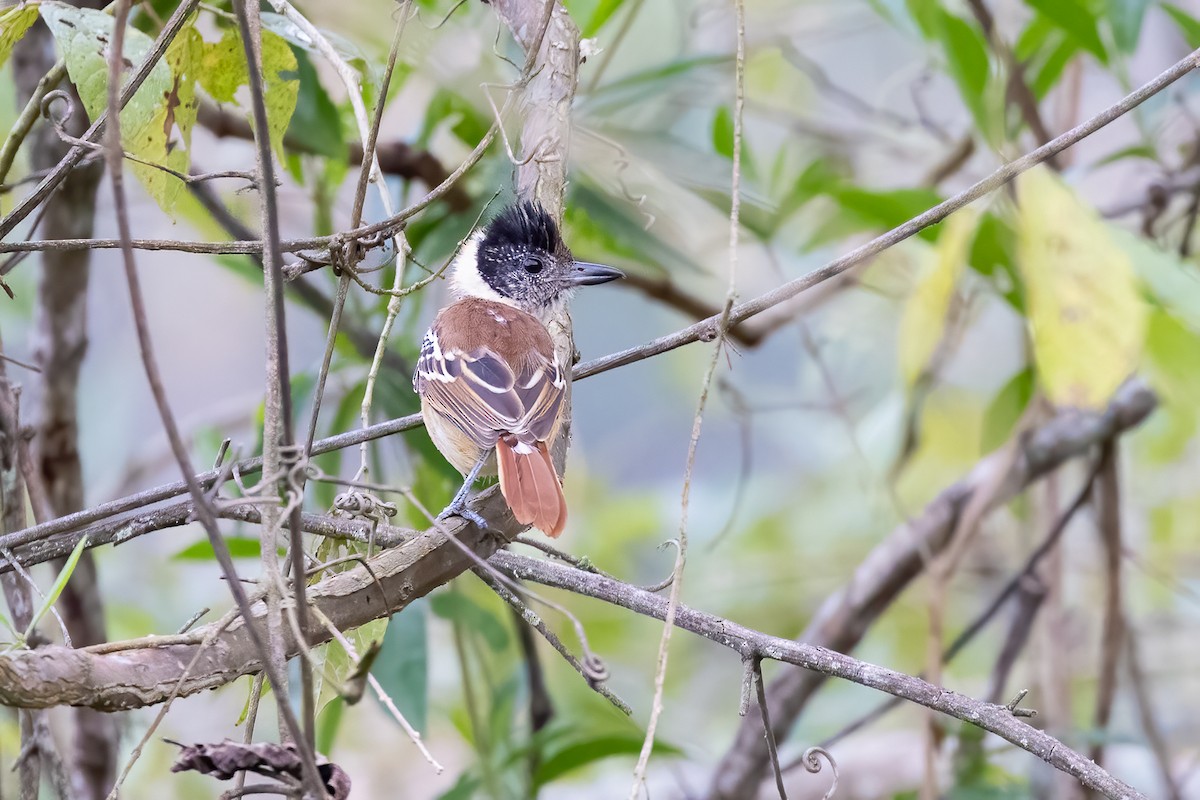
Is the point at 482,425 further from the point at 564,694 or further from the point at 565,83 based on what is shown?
the point at 564,694

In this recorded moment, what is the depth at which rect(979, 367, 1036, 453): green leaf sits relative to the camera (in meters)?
2.93

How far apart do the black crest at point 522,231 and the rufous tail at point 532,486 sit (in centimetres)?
41

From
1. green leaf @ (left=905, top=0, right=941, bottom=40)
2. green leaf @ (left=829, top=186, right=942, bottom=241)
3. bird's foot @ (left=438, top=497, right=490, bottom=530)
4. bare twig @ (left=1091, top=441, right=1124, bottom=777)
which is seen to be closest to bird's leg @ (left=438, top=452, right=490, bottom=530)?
bird's foot @ (left=438, top=497, right=490, bottom=530)

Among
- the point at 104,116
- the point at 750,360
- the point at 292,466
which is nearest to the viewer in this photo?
the point at 292,466

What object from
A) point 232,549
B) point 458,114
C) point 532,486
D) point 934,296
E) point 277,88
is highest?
point 458,114

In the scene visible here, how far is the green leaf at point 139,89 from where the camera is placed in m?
1.57

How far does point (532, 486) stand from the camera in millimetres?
1884

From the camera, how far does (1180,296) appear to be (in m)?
2.02

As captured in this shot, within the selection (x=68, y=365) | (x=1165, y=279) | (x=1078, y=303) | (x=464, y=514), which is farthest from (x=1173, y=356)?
(x=68, y=365)

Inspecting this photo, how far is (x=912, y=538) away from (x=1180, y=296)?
1.04 metres

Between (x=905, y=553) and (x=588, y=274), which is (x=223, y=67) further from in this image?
(x=905, y=553)

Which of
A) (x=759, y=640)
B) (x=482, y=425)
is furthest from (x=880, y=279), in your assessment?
(x=759, y=640)

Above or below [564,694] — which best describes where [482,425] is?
below

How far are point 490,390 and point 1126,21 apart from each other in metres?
1.53
